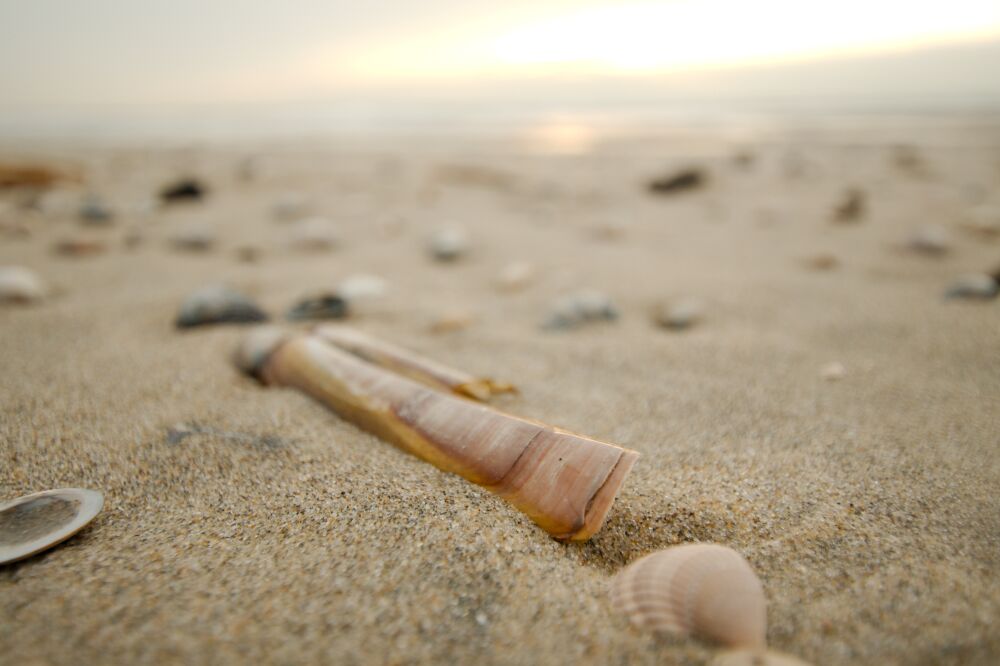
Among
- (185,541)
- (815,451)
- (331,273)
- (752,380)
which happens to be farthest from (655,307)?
(185,541)

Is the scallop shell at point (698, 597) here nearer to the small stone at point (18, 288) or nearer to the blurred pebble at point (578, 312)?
the blurred pebble at point (578, 312)

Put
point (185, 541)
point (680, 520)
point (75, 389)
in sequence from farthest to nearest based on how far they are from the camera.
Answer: point (75, 389) < point (680, 520) < point (185, 541)

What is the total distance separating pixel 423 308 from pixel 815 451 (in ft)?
6.31

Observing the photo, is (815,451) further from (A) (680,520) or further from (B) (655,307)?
(B) (655,307)

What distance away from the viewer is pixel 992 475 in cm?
136

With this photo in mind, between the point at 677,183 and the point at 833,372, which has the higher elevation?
the point at 677,183

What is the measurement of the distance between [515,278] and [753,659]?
2541mm

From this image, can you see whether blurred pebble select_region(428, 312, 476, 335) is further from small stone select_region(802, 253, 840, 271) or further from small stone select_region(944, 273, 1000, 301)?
small stone select_region(944, 273, 1000, 301)

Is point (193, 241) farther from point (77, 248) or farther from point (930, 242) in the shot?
point (930, 242)

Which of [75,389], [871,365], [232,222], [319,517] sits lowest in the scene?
[871,365]

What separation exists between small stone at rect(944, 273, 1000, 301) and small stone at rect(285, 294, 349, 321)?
3063mm

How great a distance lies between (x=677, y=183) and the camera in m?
5.70

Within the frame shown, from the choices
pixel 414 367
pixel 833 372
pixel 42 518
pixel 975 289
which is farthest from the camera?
pixel 975 289

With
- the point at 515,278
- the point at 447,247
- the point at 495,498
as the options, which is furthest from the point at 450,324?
the point at 495,498
